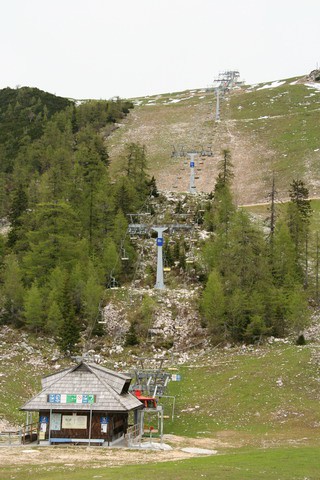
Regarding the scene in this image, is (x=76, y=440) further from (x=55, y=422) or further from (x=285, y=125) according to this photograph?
(x=285, y=125)

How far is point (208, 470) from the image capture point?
3228 centimetres

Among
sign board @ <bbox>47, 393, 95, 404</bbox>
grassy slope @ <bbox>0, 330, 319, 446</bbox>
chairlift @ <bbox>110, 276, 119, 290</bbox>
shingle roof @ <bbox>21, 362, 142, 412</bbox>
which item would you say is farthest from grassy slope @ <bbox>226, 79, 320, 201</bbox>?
sign board @ <bbox>47, 393, 95, 404</bbox>

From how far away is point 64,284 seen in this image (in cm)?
7312

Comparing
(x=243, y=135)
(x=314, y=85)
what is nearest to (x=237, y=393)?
(x=243, y=135)

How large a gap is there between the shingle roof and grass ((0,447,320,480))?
9015 mm

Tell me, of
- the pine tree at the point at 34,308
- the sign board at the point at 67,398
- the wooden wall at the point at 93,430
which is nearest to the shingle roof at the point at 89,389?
the sign board at the point at 67,398

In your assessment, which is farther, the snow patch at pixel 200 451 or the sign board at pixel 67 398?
the sign board at pixel 67 398

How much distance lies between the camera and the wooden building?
44375 mm

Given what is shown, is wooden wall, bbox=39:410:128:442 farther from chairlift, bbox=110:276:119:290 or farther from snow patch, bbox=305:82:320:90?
snow patch, bbox=305:82:320:90

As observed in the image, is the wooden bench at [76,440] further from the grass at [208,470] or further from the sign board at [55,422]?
the grass at [208,470]

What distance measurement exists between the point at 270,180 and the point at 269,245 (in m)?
46.6

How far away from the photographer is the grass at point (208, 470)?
30906 millimetres

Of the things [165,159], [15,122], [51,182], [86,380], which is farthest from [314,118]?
[86,380]

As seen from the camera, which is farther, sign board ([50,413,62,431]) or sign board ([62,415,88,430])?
sign board ([50,413,62,431])
